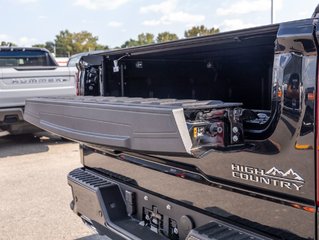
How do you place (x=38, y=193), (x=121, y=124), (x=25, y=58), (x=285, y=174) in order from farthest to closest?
1. (x=25, y=58)
2. (x=38, y=193)
3. (x=121, y=124)
4. (x=285, y=174)

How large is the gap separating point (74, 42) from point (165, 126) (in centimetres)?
5546

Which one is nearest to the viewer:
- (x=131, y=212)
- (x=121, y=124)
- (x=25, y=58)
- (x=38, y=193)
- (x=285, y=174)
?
(x=285, y=174)

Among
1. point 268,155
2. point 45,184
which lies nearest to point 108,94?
point 268,155

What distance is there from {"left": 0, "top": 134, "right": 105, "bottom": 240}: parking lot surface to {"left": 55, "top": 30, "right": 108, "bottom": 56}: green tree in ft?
155

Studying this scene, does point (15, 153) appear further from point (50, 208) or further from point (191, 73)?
point (191, 73)

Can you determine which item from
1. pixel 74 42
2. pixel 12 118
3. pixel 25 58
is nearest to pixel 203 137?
pixel 12 118

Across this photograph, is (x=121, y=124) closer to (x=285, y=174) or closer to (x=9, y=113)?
(x=285, y=174)

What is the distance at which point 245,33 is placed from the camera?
1.94m

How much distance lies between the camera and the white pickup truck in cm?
763

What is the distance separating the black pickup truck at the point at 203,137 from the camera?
1.66 m

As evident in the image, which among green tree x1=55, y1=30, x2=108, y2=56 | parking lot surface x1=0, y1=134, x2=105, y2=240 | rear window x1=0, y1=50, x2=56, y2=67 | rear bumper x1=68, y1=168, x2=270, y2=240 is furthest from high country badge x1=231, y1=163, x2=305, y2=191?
green tree x1=55, y1=30, x2=108, y2=56

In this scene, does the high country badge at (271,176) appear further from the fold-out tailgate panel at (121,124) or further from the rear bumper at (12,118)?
the rear bumper at (12,118)

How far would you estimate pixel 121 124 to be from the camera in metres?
2.12

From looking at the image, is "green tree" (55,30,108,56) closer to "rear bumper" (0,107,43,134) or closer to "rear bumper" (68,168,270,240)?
"rear bumper" (0,107,43,134)
